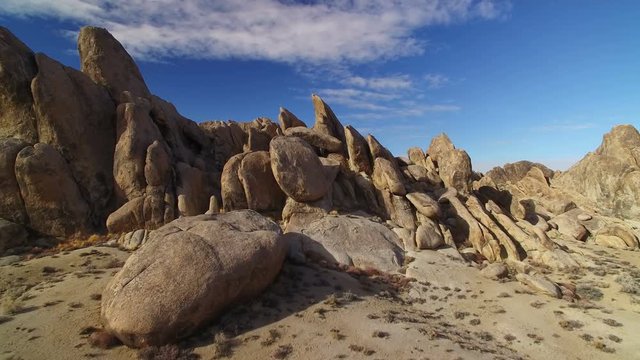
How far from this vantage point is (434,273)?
107 ft

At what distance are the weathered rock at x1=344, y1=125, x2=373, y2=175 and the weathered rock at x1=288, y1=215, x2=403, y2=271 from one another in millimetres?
8786

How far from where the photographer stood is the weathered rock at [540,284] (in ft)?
95.9

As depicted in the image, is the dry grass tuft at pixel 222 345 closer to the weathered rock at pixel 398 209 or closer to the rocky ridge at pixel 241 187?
the rocky ridge at pixel 241 187

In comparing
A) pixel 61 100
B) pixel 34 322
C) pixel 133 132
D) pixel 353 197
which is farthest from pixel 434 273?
pixel 61 100

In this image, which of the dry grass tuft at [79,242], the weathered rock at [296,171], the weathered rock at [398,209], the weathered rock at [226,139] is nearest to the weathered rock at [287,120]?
the weathered rock at [226,139]

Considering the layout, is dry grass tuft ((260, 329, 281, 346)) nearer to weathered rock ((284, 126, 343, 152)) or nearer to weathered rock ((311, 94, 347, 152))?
weathered rock ((284, 126, 343, 152))

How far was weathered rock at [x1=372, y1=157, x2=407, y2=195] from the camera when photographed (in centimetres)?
4184

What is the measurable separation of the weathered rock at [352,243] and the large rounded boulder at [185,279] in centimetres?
841

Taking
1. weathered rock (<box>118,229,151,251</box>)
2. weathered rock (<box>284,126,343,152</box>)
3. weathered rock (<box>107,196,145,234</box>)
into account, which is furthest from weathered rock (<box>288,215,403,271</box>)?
weathered rock (<box>107,196,145,234</box>)

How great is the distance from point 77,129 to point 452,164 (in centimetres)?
4008

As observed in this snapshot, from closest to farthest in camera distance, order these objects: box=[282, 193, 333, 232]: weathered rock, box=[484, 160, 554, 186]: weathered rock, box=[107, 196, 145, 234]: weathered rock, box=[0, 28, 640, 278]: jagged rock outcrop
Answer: box=[107, 196, 145, 234]: weathered rock < box=[0, 28, 640, 278]: jagged rock outcrop < box=[282, 193, 333, 232]: weathered rock < box=[484, 160, 554, 186]: weathered rock

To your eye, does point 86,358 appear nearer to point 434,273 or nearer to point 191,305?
point 191,305

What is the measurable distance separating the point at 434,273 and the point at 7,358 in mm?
27917

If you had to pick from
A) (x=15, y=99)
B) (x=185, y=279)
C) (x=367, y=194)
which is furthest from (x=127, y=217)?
(x=367, y=194)
